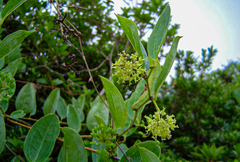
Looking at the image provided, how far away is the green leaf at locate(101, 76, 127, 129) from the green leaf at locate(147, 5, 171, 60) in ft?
0.62

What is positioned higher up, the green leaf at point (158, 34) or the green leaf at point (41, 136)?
the green leaf at point (158, 34)

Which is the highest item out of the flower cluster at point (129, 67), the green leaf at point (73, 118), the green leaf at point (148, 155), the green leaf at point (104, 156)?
the flower cluster at point (129, 67)

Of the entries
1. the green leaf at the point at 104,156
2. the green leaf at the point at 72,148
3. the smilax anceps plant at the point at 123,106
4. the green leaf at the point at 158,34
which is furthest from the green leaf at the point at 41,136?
the green leaf at the point at 158,34

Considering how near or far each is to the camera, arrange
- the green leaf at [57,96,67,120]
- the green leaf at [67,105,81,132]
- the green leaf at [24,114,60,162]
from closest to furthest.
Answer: the green leaf at [24,114,60,162], the green leaf at [67,105,81,132], the green leaf at [57,96,67,120]

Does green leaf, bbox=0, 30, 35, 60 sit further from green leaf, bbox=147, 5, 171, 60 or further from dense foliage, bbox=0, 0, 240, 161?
dense foliage, bbox=0, 0, 240, 161

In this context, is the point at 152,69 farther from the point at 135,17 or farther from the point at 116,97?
the point at 135,17

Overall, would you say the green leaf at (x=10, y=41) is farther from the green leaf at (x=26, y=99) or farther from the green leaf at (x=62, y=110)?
the green leaf at (x=62, y=110)

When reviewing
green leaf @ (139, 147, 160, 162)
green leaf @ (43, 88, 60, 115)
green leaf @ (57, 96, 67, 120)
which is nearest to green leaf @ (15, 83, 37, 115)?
green leaf @ (43, 88, 60, 115)

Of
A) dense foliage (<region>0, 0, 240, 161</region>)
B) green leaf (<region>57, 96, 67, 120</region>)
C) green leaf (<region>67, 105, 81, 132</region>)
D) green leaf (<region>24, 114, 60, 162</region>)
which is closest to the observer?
green leaf (<region>24, 114, 60, 162</region>)

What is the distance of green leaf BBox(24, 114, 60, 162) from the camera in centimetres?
80

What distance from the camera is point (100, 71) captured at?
2148 mm

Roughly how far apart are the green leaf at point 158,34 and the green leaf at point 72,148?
443mm

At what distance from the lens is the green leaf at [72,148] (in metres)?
0.72

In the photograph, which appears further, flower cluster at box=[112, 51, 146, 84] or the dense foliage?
the dense foliage
